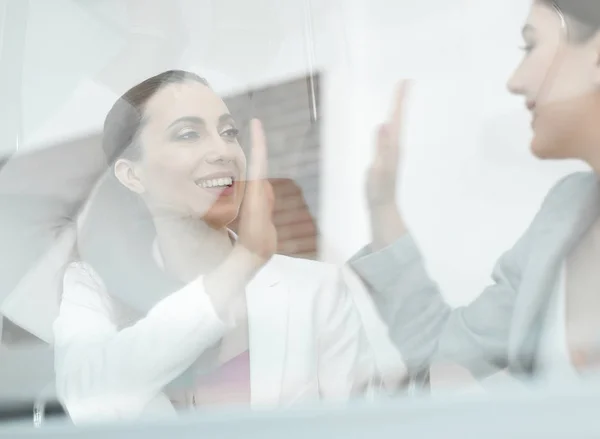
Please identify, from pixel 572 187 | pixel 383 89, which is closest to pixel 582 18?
pixel 572 187

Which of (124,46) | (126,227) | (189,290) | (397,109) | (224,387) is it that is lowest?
(224,387)

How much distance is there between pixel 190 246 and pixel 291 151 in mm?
175

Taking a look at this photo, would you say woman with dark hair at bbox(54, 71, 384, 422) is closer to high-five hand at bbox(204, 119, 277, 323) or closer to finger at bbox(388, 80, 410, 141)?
high-five hand at bbox(204, 119, 277, 323)

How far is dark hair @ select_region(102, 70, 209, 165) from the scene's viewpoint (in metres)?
0.92

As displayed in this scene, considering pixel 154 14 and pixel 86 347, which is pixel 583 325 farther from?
pixel 154 14

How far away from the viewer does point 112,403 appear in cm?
77

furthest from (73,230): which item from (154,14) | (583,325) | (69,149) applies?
(583,325)

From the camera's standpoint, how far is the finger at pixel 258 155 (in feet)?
2.87

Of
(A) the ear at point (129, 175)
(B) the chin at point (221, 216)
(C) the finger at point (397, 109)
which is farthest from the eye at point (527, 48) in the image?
(A) the ear at point (129, 175)

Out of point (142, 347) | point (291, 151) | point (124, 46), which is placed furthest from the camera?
point (124, 46)

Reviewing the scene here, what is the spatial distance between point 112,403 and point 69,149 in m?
0.41

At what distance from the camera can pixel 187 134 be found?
89 cm

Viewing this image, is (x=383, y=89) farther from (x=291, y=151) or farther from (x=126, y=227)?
(x=126, y=227)

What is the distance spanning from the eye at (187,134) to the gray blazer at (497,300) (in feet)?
0.95
